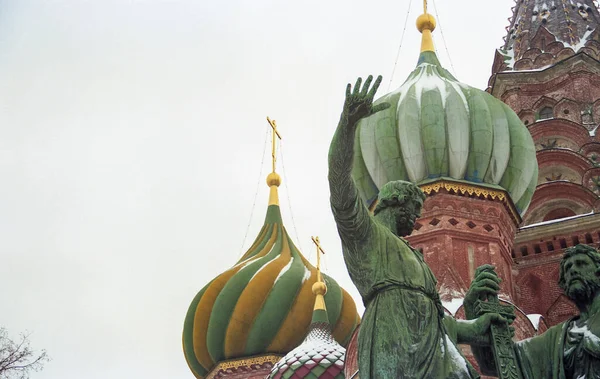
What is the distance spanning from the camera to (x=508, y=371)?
405 centimetres

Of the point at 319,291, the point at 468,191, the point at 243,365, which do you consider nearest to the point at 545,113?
the point at 319,291

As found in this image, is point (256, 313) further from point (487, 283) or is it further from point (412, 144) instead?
point (487, 283)

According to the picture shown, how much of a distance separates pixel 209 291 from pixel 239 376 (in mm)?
1527

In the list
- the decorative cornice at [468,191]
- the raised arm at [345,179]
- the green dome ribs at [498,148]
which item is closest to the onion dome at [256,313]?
the decorative cornice at [468,191]

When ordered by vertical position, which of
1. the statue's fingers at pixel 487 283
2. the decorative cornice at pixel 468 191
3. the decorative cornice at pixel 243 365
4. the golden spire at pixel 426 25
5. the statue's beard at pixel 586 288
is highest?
the golden spire at pixel 426 25

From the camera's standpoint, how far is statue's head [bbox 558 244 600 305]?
4191mm

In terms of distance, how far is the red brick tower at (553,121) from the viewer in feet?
53.3

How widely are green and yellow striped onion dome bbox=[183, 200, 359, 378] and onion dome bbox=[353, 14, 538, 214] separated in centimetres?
568

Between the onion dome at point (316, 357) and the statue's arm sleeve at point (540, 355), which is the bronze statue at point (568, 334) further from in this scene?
the onion dome at point (316, 357)

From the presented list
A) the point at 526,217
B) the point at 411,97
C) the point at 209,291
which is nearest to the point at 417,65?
the point at 411,97

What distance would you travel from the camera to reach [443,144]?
13.0 m

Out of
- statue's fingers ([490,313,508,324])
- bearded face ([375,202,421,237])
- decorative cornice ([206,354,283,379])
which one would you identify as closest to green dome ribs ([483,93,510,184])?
decorative cornice ([206,354,283,379])

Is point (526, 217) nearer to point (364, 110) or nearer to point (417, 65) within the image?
point (417, 65)

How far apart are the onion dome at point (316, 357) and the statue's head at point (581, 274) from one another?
11.7 m
